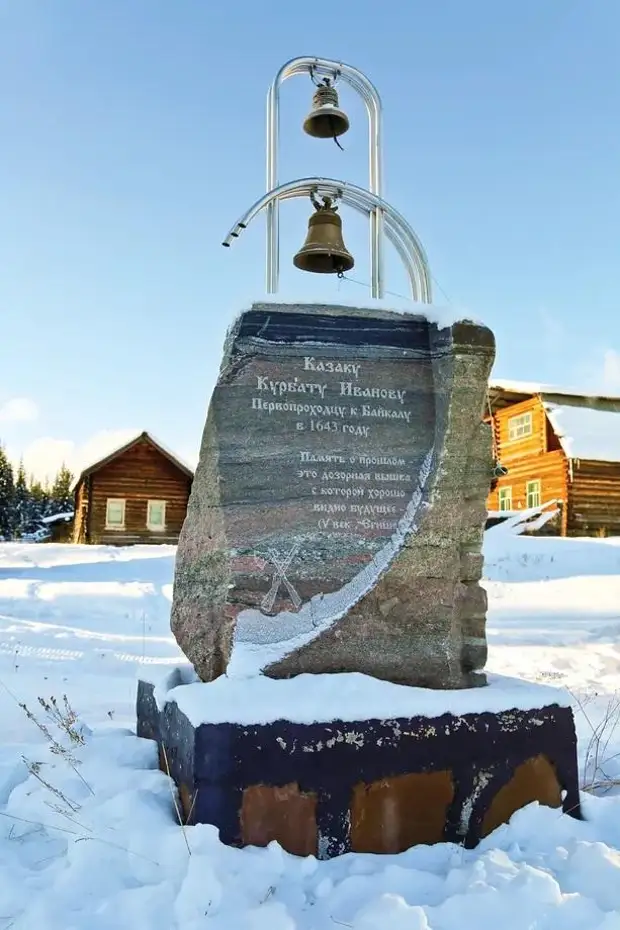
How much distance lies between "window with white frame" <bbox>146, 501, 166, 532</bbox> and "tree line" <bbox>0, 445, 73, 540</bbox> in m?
25.3

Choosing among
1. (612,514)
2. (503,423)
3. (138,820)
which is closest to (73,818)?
(138,820)

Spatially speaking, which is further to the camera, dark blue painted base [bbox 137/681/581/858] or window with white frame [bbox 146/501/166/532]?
window with white frame [bbox 146/501/166/532]

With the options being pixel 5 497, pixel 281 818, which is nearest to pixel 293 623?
pixel 281 818

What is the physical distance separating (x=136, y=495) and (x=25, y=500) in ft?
143

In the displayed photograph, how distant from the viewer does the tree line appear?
167 feet

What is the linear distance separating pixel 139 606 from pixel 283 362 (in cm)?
812

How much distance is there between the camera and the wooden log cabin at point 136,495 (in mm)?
26172

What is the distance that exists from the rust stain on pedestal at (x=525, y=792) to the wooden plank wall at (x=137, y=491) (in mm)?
23834

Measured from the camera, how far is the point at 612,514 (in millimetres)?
23375

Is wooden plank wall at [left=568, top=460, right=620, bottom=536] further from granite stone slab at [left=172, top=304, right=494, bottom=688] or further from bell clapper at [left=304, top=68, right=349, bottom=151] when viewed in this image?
granite stone slab at [left=172, top=304, right=494, bottom=688]

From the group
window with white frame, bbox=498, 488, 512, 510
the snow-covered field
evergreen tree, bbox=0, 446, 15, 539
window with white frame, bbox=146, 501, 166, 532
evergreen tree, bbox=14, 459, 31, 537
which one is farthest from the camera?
evergreen tree, bbox=14, 459, 31, 537

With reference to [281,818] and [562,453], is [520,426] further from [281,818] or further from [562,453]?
[281,818]

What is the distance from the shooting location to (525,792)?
308 centimetres

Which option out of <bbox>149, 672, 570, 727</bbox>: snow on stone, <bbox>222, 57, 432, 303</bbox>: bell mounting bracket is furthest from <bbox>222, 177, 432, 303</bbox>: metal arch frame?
<bbox>149, 672, 570, 727</bbox>: snow on stone
